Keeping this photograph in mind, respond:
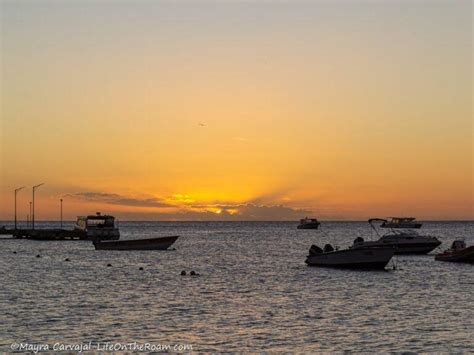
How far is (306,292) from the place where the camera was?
52.0 m

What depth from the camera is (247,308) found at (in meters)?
43.3

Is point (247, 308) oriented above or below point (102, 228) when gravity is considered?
below

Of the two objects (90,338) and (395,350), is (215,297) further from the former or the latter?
(395,350)

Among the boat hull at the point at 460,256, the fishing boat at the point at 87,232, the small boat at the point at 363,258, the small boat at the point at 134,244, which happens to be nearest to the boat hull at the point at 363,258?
the small boat at the point at 363,258

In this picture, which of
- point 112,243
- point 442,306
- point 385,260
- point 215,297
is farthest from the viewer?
point 112,243

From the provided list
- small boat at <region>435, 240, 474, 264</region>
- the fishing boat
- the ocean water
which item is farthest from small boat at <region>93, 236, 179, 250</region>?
small boat at <region>435, 240, 474, 264</region>

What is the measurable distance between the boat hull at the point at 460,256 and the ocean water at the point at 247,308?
5261 mm

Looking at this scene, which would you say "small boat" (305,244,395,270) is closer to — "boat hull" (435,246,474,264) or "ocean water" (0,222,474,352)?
"ocean water" (0,222,474,352)

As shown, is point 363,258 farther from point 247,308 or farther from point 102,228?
point 102,228

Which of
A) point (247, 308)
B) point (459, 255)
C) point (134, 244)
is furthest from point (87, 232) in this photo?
point (247, 308)

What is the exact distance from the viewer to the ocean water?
3269cm

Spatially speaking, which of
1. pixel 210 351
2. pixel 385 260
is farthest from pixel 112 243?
pixel 210 351

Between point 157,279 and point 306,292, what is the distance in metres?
17.0

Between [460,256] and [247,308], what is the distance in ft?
147
